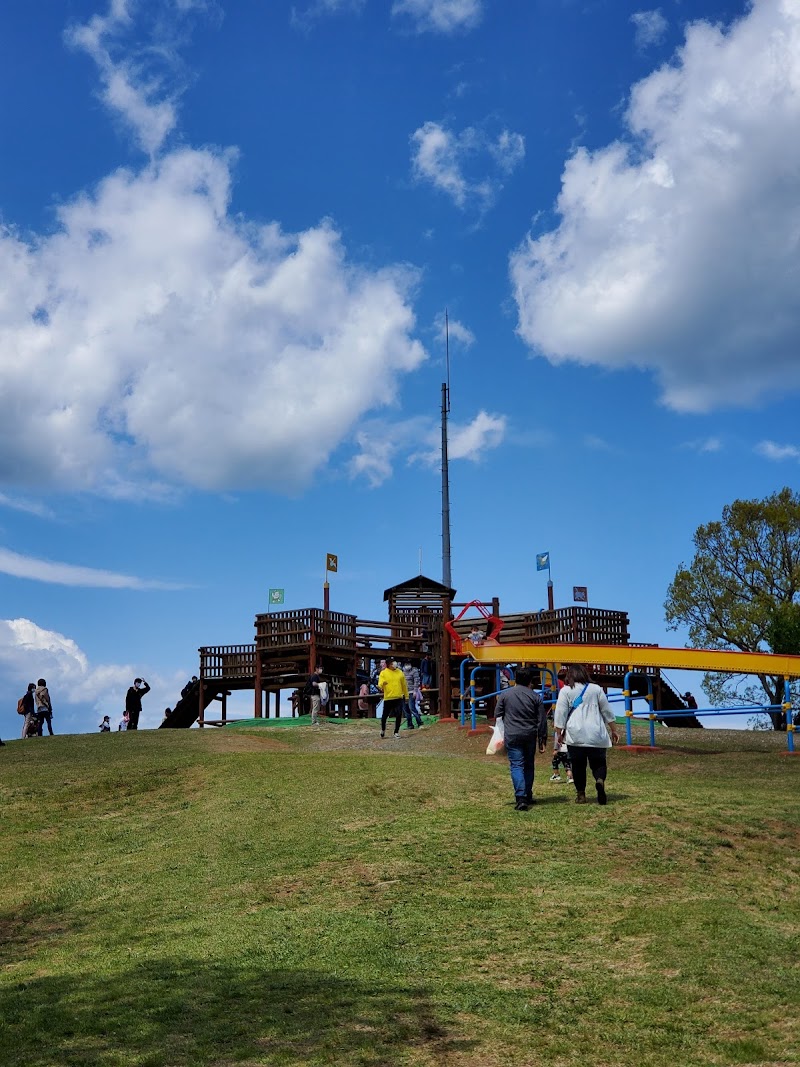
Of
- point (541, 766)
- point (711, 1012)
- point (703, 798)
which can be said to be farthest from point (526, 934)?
point (541, 766)

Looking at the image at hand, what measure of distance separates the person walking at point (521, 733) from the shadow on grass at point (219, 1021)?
19.6 ft

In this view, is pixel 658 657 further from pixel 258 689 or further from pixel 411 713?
pixel 258 689

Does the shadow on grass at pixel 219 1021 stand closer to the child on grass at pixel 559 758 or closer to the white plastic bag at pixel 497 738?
the child on grass at pixel 559 758

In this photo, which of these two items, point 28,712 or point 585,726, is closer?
point 585,726

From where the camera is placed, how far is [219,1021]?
7578mm

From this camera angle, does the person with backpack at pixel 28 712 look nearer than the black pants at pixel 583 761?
No

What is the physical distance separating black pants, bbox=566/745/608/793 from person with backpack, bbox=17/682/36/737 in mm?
22232

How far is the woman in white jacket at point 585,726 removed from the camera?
13.8m

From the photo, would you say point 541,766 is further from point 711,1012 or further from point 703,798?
point 711,1012

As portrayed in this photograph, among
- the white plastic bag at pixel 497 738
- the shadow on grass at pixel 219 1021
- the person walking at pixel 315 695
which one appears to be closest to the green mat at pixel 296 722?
the person walking at pixel 315 695

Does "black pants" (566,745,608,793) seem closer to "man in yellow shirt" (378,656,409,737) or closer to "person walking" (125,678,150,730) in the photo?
"man in yellow shirt" (378,656,409,737)

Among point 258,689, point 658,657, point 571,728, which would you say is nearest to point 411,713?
point 658,657

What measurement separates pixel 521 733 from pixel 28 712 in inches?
879

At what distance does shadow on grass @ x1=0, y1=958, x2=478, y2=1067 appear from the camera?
6.98m
